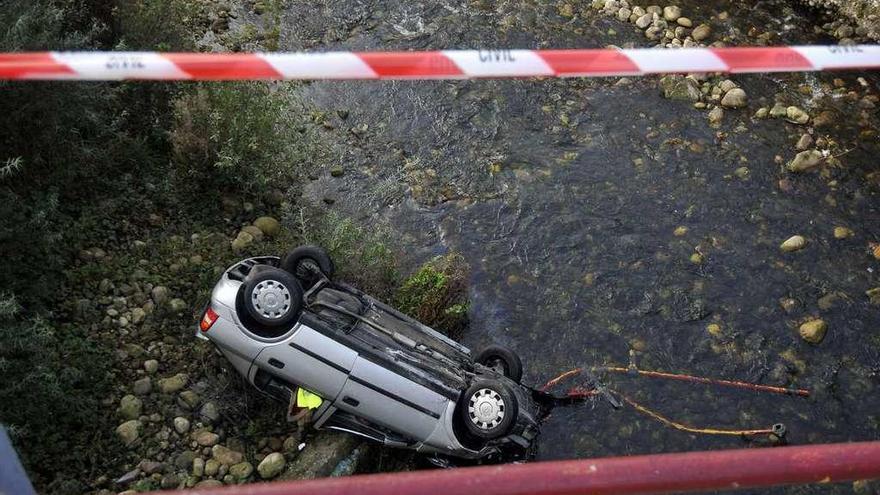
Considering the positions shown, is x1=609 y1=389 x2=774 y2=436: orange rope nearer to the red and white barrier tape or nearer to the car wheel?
the car wheel

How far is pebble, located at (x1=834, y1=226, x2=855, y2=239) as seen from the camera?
8.69 meters

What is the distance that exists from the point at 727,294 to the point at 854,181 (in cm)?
232

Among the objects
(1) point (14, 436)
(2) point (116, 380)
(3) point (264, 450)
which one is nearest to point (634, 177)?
(3) point (264, 450)

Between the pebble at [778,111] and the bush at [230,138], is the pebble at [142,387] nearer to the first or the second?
the bush at [230,138]

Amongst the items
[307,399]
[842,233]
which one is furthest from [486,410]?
[842,233]

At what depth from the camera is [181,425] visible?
6094 mm

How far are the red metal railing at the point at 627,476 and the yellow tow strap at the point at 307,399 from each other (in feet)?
13.1

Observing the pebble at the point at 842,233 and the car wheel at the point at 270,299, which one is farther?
the pebble at the point at 842,233

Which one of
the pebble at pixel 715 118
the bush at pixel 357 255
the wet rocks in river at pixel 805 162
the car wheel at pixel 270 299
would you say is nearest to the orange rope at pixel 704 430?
the bush at pixel 357 255

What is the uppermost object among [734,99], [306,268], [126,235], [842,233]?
[126,235]

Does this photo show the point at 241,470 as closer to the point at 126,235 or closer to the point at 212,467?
the point at 212,467

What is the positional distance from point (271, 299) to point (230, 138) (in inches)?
93.7

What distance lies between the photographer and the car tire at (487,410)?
6027mm

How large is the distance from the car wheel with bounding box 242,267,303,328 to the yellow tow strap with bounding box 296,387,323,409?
49cm
